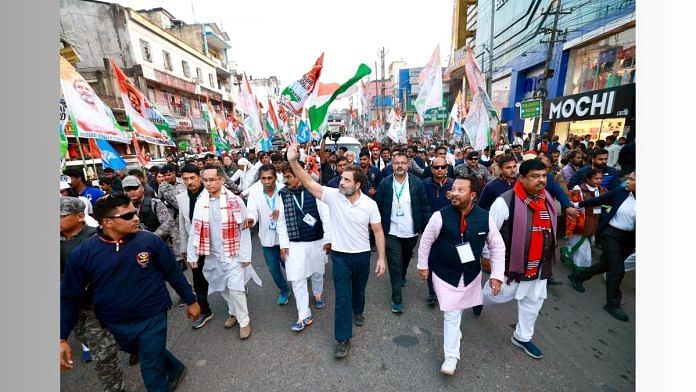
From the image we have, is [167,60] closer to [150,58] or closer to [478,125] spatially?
[150,58]

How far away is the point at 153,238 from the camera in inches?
91.8

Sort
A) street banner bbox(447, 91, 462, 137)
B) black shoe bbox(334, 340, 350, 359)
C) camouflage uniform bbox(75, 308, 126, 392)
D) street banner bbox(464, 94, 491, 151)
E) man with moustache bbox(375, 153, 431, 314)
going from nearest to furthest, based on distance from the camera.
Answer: camouflage uniform bbox(75, 308, 126, 392) → black shoe bbox(334, 340, 350, 359) → man with moustache bbox(375, 153, 431, 314) → street banner bbox(464, 94, 491, 151) → street banner bbox(447, 91, 462, 137)

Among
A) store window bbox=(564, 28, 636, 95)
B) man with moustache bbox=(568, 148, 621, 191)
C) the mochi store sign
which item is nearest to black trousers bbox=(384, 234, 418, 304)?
man with moustache bbox=(568, 148, 621, 191)

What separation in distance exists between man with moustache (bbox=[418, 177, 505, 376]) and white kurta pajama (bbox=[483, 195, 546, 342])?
0.29m

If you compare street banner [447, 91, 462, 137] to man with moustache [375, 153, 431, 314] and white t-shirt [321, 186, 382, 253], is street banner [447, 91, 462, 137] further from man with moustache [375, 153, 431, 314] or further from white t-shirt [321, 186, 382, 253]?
white t-shirt [321, 186, 382, 253]

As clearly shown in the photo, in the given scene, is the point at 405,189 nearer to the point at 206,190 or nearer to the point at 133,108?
the point at 206,190

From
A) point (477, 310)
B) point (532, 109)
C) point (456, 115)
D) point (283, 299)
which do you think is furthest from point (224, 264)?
point (532, 109)

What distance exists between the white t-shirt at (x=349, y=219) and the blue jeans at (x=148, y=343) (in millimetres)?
1668

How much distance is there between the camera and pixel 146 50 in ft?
71.6

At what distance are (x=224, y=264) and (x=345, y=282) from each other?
4.74 feet

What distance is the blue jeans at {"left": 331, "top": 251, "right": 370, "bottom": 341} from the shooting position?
299 centimetres

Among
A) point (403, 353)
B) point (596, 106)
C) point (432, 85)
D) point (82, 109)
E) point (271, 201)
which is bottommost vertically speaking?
point (403, 353)

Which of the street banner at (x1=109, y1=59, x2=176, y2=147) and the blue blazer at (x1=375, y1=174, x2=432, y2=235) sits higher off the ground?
the street banner at (x1=109, y1=59, x2=176, y2=147)

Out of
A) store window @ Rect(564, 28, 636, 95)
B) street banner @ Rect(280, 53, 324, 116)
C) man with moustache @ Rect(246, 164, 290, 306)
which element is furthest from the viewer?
store window @ Rect(564, 28, 636, 95)
